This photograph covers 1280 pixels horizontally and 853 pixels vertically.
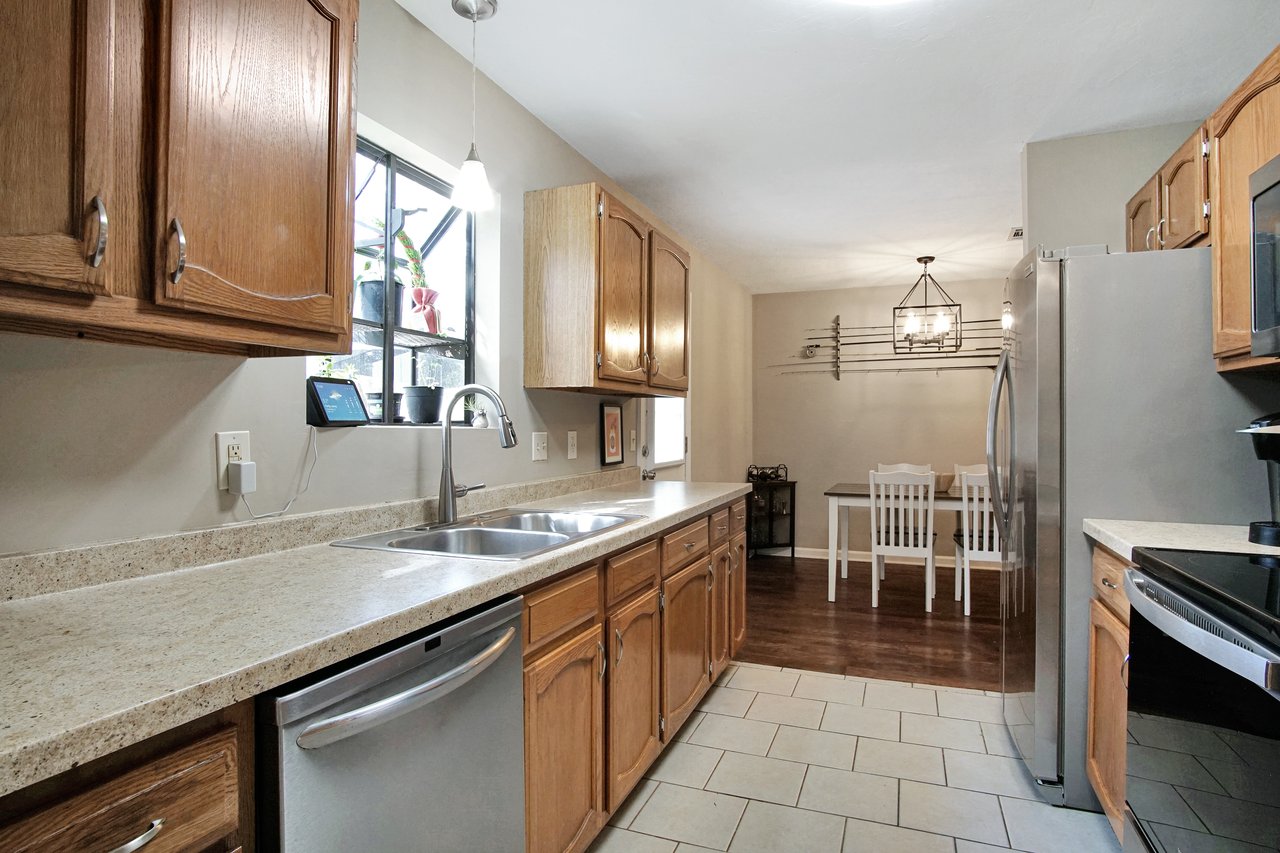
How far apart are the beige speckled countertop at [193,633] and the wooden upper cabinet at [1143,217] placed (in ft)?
8.58

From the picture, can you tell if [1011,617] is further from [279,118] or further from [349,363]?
[279,118]

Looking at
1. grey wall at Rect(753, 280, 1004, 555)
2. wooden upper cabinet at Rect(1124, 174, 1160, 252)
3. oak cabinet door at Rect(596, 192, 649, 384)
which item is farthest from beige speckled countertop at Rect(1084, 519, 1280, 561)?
grey wall at Rect(753, 280, 1004, 555)

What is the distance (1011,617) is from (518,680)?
6.45 feet

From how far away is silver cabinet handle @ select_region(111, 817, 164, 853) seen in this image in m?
0.70

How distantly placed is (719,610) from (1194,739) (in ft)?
5.82

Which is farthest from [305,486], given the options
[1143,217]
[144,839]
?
[1143,217]

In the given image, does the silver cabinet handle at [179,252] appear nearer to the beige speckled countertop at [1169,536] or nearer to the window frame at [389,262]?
the window frame at [389,262]

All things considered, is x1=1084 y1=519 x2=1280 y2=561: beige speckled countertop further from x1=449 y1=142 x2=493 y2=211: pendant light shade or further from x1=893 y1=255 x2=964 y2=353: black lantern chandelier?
x1=893 y1=255 x2=964 y2=353: black lantern chandelier

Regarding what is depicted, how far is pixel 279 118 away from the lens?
4.03ft

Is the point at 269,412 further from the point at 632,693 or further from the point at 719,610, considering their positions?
the point at 719,610

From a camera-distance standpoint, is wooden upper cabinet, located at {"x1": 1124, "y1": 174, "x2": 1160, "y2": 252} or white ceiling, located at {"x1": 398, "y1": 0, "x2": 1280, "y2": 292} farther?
wooden upper cabinet, located at {"x1": 1124, "y1": 174, "x2": 1160, "y2": 252}

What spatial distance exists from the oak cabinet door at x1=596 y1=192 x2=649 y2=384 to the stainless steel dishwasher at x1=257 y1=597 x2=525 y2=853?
143 centimetres

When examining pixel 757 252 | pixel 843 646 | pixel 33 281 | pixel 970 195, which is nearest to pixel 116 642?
pixel 33 281

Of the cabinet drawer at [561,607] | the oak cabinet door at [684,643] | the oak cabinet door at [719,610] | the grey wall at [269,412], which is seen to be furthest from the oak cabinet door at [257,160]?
the oak cabinet door at [719,610]
